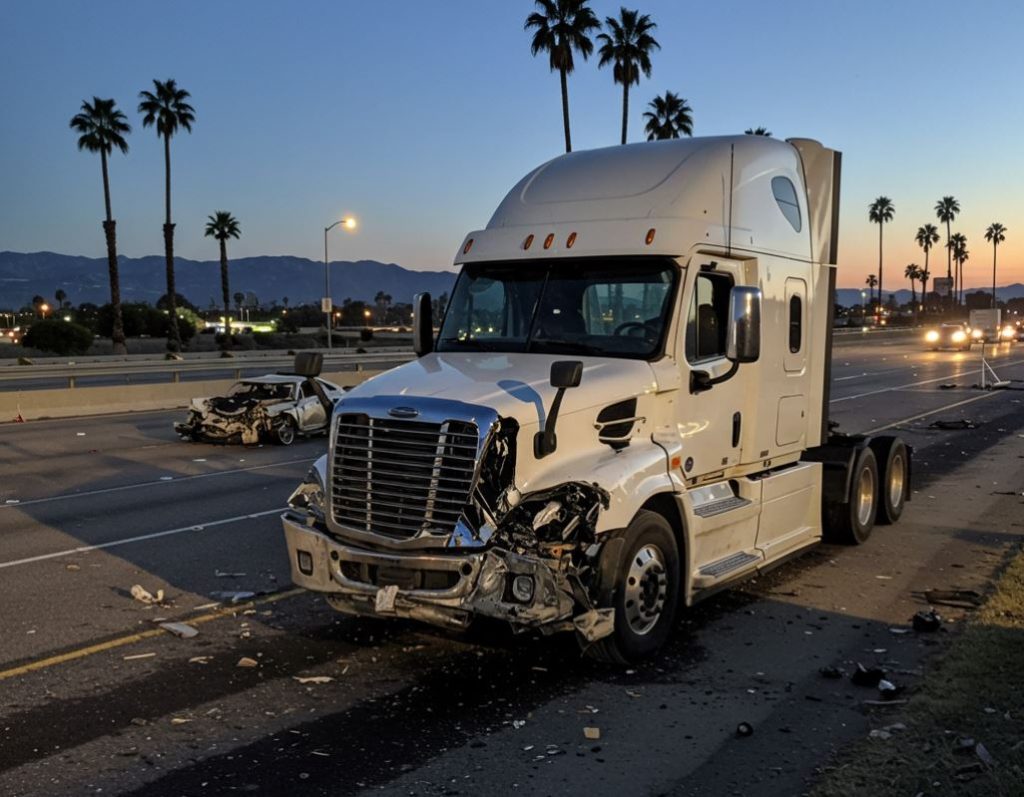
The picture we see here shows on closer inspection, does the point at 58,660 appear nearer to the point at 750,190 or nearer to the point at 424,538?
the point at 424,538

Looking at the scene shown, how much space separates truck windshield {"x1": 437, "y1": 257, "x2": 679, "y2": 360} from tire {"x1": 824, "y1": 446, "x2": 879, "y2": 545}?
12.0 feet

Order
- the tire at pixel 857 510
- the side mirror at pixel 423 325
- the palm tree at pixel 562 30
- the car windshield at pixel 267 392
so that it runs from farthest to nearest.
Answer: the palm tree at pixel 562 30
the car windshield at pixel 267 392
the tire at pixel 857 510
the side mirror at pixel 423 325

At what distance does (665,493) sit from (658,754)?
6.42ft

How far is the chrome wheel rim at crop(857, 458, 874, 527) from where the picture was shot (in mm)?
9720

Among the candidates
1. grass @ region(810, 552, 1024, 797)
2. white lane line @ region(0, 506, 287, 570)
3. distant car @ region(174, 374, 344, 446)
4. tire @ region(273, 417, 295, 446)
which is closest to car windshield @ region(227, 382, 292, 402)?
distant car @ region(174, 374, 344, 446)

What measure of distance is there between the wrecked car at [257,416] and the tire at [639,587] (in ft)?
41.6

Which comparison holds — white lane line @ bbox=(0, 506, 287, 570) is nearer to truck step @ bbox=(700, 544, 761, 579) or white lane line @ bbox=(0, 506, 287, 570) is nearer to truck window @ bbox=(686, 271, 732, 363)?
truck step @ bbox=(700, 544, 761, 579)

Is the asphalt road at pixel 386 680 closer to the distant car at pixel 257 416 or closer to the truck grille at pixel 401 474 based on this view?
the truck grille at pixel 401 474

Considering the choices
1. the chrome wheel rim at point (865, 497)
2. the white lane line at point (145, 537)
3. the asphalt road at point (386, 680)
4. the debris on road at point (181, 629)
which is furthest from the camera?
the chrome wheel rim at point (865, 497)

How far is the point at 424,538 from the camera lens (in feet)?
18.8

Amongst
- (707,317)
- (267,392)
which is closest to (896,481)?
(707,317)

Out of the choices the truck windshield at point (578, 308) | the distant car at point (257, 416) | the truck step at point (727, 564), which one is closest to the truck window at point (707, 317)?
the truck windshield at point (578, 308)

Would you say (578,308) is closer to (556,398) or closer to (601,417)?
(601,417)

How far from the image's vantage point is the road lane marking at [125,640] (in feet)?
20.3
